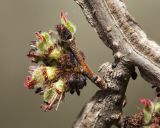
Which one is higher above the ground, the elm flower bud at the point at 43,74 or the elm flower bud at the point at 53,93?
the elm flower bud at the point at 43,74

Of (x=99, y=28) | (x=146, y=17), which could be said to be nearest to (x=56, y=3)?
(x=146, y=17)

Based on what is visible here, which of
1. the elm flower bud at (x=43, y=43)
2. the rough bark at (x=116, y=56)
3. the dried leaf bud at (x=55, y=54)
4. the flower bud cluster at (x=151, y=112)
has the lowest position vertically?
the flower bud cluster at (x=151, y=112)

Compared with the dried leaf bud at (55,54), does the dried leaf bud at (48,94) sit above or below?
below

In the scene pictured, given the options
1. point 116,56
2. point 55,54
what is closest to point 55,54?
point 55,54

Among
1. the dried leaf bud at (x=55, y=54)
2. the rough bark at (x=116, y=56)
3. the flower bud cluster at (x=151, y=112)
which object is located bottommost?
the flower bud cluster at (x=151, y=112)

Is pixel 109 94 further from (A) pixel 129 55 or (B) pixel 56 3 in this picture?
(B) pixel 56 3

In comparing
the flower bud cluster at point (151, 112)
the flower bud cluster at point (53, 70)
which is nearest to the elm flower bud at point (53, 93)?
the flower bud cluster at point (53, 70)

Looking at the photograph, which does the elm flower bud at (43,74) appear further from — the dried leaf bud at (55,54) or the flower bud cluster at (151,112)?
the flower bud cluster at (151,112)

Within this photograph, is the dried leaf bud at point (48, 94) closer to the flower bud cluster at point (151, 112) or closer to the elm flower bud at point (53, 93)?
the elm flower bud at point (53, 93)

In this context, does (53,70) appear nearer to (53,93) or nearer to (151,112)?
(53,93)
